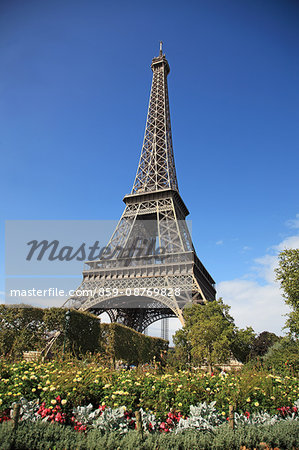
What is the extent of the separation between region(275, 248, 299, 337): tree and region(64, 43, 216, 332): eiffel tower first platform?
8771 mm

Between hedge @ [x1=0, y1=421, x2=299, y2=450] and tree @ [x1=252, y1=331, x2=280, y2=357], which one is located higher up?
hedge @ [x1=0, y1=421, x2=299, y2=450]

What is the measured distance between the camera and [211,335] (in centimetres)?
2222

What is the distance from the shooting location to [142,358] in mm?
27453

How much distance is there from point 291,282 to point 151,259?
17.5m

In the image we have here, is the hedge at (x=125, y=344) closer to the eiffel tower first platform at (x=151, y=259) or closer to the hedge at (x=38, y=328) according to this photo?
the hedge at (x=38, y=328)

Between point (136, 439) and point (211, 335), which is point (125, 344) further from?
point (136, 439)

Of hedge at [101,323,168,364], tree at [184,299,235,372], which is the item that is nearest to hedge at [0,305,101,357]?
hedge at [101,323,168,364]

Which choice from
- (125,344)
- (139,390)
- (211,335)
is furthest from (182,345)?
(139,390)

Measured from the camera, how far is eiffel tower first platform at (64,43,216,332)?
30594mm

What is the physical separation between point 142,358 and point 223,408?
22.1m

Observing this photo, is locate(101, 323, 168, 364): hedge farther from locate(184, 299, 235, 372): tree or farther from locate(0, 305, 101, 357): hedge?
locate(184, 299, 235, 372): tree

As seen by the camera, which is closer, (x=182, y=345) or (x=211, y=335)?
(x=211, y=335)

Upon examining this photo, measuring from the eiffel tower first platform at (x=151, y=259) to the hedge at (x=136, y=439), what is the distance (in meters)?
21.2

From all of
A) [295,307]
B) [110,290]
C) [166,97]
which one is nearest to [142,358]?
[110,290]
